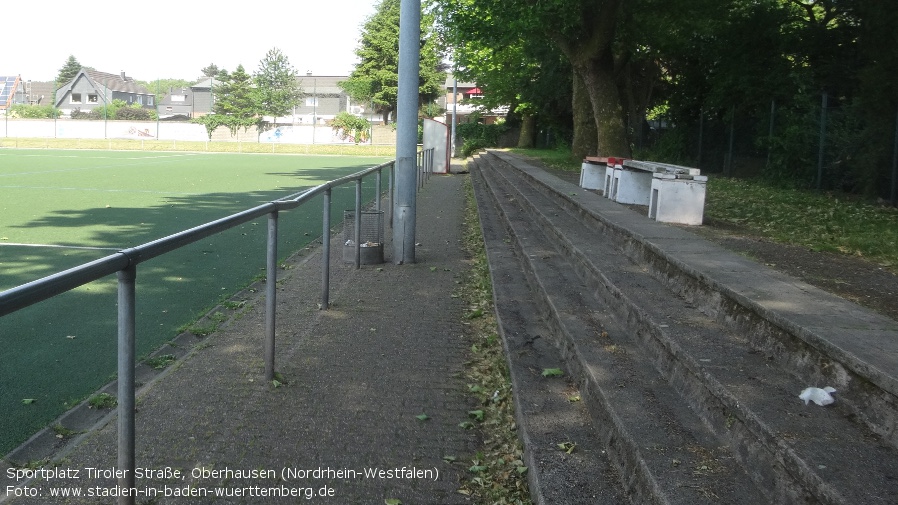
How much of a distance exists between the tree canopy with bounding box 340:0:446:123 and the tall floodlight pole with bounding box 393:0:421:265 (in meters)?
72.0

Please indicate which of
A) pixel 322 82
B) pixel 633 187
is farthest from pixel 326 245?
pixel 322 82

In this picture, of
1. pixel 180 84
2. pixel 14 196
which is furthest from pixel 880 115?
pixel 180 84

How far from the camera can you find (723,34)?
25.7 m

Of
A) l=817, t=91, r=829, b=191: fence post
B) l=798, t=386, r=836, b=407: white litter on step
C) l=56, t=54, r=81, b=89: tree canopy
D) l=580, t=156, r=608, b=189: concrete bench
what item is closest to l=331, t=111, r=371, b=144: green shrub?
l=817, t=91, r=829, b=191: fence post

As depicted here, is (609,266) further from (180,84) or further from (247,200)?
(180,84)

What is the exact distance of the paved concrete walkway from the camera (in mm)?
3777

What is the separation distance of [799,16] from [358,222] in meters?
18.4

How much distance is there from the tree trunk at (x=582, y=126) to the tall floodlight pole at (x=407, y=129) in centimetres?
1842

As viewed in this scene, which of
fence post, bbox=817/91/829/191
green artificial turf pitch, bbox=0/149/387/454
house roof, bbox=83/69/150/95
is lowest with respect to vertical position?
green artificial turf pitch, bbox=0/149/387/454

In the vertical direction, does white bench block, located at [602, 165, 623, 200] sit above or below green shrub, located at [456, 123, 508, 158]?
below

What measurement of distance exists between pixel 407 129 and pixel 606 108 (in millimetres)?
14124

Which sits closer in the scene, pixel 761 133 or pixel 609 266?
pixel 609 266

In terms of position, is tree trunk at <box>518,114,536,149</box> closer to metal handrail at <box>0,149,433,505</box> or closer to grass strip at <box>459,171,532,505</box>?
grass strip at <box>459,171,532,505</box>

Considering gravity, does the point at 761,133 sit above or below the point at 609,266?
above
